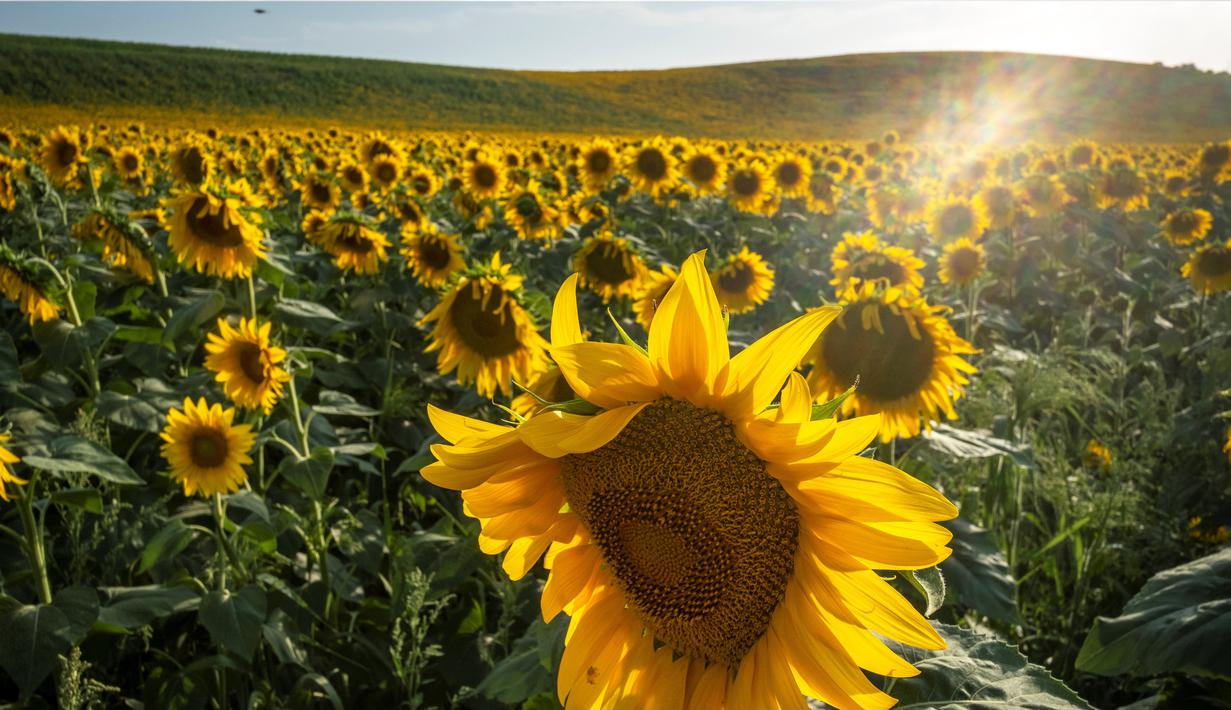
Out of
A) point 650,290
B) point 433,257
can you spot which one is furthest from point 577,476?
point 433,257

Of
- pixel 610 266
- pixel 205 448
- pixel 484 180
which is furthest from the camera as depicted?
pixel 484 180

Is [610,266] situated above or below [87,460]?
above

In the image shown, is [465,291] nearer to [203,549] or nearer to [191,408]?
[191,408]

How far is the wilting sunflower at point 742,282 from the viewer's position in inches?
205

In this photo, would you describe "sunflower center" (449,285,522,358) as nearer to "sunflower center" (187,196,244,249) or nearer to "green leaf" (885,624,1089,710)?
"sunflower center" (187,196,244,249)

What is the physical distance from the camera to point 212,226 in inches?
156

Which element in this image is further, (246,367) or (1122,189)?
(1122,189)

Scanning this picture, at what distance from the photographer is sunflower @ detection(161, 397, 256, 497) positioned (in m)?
2.99

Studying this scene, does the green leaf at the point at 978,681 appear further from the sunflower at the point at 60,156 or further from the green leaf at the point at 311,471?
the sunflower at the point at 60,156

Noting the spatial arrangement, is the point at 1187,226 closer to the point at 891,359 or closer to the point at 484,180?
the point at 484,180

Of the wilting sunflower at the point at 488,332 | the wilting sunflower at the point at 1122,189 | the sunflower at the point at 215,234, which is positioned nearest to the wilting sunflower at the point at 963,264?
the wilting sunflower at the point at 488,332

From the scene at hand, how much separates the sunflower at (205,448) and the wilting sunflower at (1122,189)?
10.3 m

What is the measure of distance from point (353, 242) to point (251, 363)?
1.89 metres

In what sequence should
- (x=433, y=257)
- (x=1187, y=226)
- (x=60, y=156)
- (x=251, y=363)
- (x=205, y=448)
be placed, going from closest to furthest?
(x=205, y=448), (x=251, y=363), (x=433, y=257), (x=60, y=156), (x=1187, y=226)
